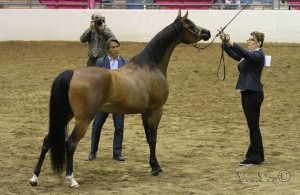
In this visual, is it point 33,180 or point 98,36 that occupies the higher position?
point 98,36

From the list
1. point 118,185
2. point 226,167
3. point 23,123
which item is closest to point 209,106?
point 23,123

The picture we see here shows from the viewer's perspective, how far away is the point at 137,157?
10.8 m

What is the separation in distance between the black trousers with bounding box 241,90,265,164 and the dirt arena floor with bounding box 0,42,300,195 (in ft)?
0.61

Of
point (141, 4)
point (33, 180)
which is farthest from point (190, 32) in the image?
point (141, 4)

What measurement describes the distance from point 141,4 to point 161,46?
1069 centimetres

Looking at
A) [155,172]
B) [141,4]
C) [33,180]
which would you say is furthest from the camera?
[141,4]

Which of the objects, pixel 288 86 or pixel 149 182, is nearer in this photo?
pixel 149 182

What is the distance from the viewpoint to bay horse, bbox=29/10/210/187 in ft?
29.6

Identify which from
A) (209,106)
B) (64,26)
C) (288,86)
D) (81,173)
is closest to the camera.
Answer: (81,173)

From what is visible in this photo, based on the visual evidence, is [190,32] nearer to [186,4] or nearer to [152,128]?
[152,128]

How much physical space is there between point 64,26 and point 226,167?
459 inches

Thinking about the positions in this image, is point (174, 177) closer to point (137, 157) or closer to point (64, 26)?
point (137, 157)

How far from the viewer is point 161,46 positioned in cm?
992

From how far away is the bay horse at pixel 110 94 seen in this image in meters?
9.01
